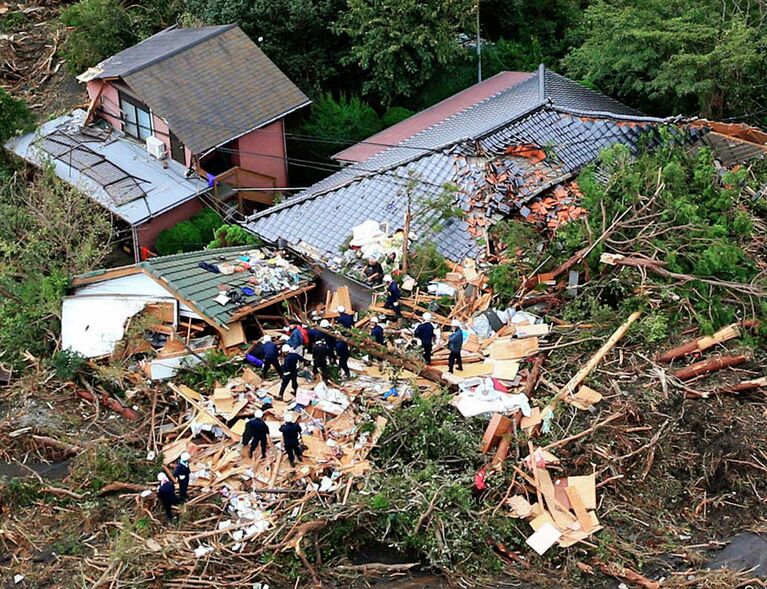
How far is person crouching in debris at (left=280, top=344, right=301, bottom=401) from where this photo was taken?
1402cm

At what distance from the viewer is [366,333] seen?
15391 millimetres

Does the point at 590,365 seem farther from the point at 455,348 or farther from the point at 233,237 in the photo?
the point at 233,237

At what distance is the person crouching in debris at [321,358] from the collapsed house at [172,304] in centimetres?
195

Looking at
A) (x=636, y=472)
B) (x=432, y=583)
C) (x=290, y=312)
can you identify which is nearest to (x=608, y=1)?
(x=290, y=312)

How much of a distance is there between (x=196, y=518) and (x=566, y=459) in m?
5.43

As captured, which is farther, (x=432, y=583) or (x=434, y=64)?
(x=434, y=64)

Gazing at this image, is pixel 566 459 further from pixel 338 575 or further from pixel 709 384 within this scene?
pixel 338 575

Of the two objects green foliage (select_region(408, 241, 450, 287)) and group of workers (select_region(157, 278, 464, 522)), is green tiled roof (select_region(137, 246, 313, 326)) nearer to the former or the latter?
group of workers (select_region(157, 278, 464, 522))

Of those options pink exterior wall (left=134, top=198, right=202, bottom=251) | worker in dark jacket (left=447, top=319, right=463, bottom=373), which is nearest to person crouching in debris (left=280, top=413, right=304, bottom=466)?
worker in dark jacket (left=447, top=319, right=463, bottom=373)

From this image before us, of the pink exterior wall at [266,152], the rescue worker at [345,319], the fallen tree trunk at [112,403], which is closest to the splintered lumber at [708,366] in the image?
the rescue worker at [345,319]

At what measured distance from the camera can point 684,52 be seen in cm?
2050

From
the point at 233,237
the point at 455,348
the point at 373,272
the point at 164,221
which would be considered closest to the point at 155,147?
the point at 164,221

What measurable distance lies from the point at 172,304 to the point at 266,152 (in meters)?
8.12

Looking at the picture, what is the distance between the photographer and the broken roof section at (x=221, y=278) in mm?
15727
